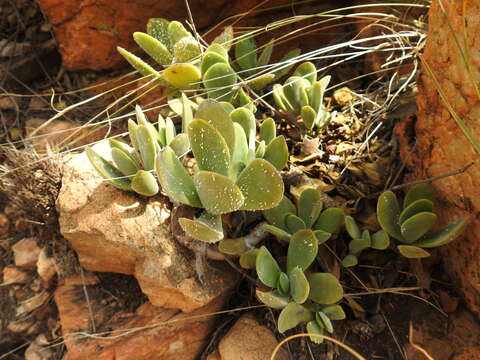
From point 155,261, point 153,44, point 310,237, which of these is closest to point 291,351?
point 310,237

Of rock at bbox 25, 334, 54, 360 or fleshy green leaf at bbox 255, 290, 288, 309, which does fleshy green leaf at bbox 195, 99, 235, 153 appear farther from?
rock at bbox 25, 334, 54, 360

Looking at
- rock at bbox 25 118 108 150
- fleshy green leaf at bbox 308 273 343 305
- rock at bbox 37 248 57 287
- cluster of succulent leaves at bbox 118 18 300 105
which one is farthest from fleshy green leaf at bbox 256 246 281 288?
rock at bbox 25 118 108 150

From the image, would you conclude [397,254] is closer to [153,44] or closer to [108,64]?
Answer: [153,44]

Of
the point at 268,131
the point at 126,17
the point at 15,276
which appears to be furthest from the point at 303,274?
the point at 126,17

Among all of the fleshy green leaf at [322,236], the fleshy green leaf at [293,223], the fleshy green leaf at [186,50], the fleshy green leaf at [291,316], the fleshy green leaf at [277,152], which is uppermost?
the fleshy green leaf at [186,50]

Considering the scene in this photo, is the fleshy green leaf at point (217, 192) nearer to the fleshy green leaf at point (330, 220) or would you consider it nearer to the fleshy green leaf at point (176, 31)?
the fleshy green leaf at point (330, 220)

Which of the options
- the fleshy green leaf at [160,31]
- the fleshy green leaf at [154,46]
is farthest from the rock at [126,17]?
the fleshy green leaf at [154,46]

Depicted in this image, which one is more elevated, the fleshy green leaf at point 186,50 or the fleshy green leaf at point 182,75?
the fleshy green leaf at point 186,50
